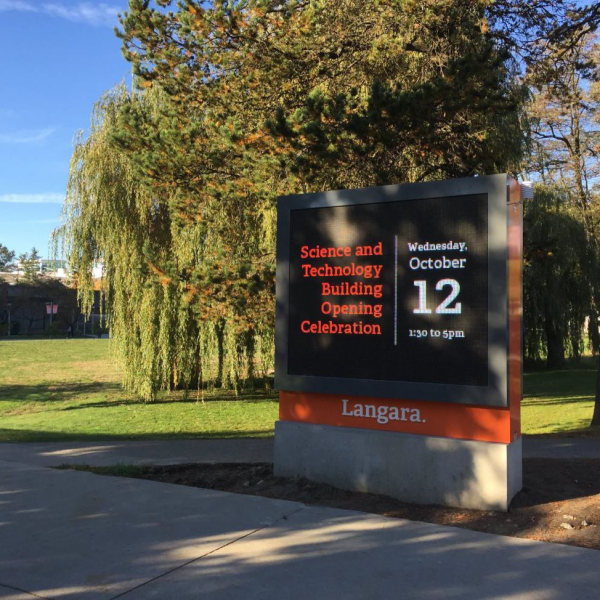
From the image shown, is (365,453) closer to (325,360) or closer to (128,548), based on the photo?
(325,360)

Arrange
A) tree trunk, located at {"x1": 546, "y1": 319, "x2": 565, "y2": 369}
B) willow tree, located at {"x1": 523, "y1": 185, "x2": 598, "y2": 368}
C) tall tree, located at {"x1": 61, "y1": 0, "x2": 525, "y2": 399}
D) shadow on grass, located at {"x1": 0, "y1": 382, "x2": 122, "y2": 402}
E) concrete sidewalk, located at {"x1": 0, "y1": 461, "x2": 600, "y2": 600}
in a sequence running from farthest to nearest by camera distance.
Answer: tree trunk, located at {"x1": 546, "y1": 319, "x2": 565, "y2": 369} → willow tree, located at {"x1": 523, "y1": 185, "x2": 598, "y2": 368} → shadow on grass, located at {"x1": 0, "y1": 382, "x2": 122, "y2": 402} → tall tree, located at {"x1": 61, "y1": 0, "x2": 525, "y2": 399} → concrete sidewalk, located at {"x1": 0, "y1": 461, "x2": 600, "y2": 600}

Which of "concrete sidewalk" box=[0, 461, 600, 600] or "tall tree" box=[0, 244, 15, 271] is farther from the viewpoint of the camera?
"tall tree" box=[0, 244, 15, 271]

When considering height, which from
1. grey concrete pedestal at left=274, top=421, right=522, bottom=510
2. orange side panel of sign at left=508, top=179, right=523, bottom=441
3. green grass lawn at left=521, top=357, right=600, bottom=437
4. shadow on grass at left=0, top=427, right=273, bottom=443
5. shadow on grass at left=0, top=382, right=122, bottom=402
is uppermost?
orange side panel of sign at left=508, top=179, right=523, bottom=441

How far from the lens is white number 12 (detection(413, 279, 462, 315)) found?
19.1 feet

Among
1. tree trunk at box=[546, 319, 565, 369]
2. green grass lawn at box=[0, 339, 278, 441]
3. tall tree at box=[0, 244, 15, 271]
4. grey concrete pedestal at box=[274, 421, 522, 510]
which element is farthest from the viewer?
tall tree at box=[0, 244, 15, 271]

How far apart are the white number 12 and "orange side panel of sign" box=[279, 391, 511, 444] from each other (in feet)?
2.85

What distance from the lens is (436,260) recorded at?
5.96m

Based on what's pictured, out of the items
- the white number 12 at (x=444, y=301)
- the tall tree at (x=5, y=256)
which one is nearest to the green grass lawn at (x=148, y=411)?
the white number 12 at (x=444, y=301)

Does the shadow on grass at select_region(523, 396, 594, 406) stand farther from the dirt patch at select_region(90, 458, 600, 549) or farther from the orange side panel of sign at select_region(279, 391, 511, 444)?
the orange side panel of sign at select_region(279, 391, 511, 444)

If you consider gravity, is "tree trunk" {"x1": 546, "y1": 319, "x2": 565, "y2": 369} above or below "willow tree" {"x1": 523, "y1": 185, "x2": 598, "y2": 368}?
below

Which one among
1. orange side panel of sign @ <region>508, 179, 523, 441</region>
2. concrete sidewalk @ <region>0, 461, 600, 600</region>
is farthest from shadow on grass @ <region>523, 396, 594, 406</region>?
concrete sidewalk @ <region>0, 461, 600, 600</region>

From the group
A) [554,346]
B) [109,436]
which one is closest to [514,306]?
[109,436]

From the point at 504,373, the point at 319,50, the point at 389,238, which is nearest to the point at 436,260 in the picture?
the point at 389,238

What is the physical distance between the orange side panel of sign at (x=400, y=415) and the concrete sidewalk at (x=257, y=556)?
1.00 m
